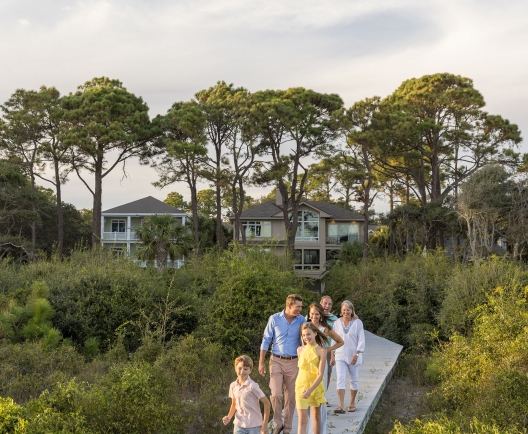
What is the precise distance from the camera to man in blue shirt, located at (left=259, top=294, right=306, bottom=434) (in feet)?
25.4

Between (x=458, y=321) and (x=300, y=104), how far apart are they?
26.5 m

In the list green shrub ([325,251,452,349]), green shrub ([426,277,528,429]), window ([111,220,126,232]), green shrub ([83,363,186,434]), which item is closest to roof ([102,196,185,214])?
window ([111,220,126,232])

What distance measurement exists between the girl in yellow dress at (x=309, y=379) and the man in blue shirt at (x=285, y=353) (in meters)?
0.52

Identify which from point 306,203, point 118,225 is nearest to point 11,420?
point 306,203

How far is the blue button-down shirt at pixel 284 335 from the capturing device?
7746 mm

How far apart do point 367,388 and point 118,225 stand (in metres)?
46.8

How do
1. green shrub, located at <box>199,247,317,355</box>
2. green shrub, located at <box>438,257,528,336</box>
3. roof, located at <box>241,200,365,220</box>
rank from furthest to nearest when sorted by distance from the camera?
roof, located at <box>241,200,365,220</box>, green shrub, located at <box>438,257,528,336</box>, green shrub, located at <box>199,247,317,355</box>

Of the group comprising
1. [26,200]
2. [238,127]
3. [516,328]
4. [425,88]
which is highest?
[425,88]

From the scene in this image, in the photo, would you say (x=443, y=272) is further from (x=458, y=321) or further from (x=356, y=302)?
(x=458, y=321)

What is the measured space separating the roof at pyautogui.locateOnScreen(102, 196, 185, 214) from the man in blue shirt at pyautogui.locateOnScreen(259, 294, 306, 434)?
45.7 m

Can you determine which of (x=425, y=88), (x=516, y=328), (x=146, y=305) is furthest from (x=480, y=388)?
(x=425, y=88)

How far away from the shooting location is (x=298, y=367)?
754 cm

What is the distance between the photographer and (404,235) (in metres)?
45.5

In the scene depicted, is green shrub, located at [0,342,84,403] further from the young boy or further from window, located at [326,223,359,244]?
window, located at [326,223,359,244]
